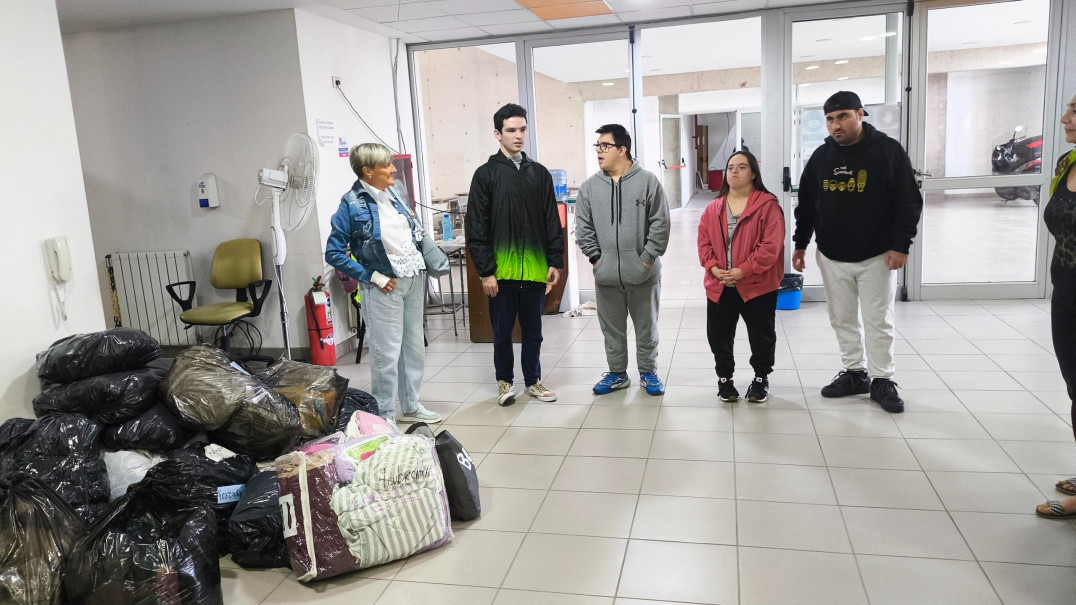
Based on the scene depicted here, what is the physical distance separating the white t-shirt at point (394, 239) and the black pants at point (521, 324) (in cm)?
53

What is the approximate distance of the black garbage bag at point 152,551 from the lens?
7.07ft

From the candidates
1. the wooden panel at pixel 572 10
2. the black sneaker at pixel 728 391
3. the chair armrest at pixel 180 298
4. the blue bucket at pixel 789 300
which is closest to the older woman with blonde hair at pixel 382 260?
the black sneaker at pixel 728 391

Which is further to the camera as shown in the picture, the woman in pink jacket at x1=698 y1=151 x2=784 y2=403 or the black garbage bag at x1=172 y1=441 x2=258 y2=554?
the woman in pink jacket at x1=698 y1=151 x2=784 y2=403

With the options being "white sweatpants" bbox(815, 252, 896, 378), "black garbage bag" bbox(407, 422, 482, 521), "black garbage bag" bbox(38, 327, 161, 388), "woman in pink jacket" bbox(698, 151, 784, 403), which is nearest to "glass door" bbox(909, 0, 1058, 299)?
"white sweatpants" bbox(815, 252, 896, 378)

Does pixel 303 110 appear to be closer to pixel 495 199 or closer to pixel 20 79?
pixel 495 199

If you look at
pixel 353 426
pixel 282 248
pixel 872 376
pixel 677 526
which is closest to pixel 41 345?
pixel 353 426

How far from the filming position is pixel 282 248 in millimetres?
4586

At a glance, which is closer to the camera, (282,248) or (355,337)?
(282,248)

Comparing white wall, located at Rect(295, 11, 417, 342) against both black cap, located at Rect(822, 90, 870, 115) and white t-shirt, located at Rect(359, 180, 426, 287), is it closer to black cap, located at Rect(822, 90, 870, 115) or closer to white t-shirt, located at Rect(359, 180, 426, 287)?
white t-shirt, located at Rect(359, 180, 426, 287)

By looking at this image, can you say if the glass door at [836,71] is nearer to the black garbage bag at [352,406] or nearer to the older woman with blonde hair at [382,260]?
the older woman with blonde hair at [382,260]

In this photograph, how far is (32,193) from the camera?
286cm

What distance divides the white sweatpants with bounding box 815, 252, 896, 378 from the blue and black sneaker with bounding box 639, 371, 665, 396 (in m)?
0.98

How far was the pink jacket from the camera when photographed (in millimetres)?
3625

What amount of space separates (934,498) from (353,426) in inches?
88.6
